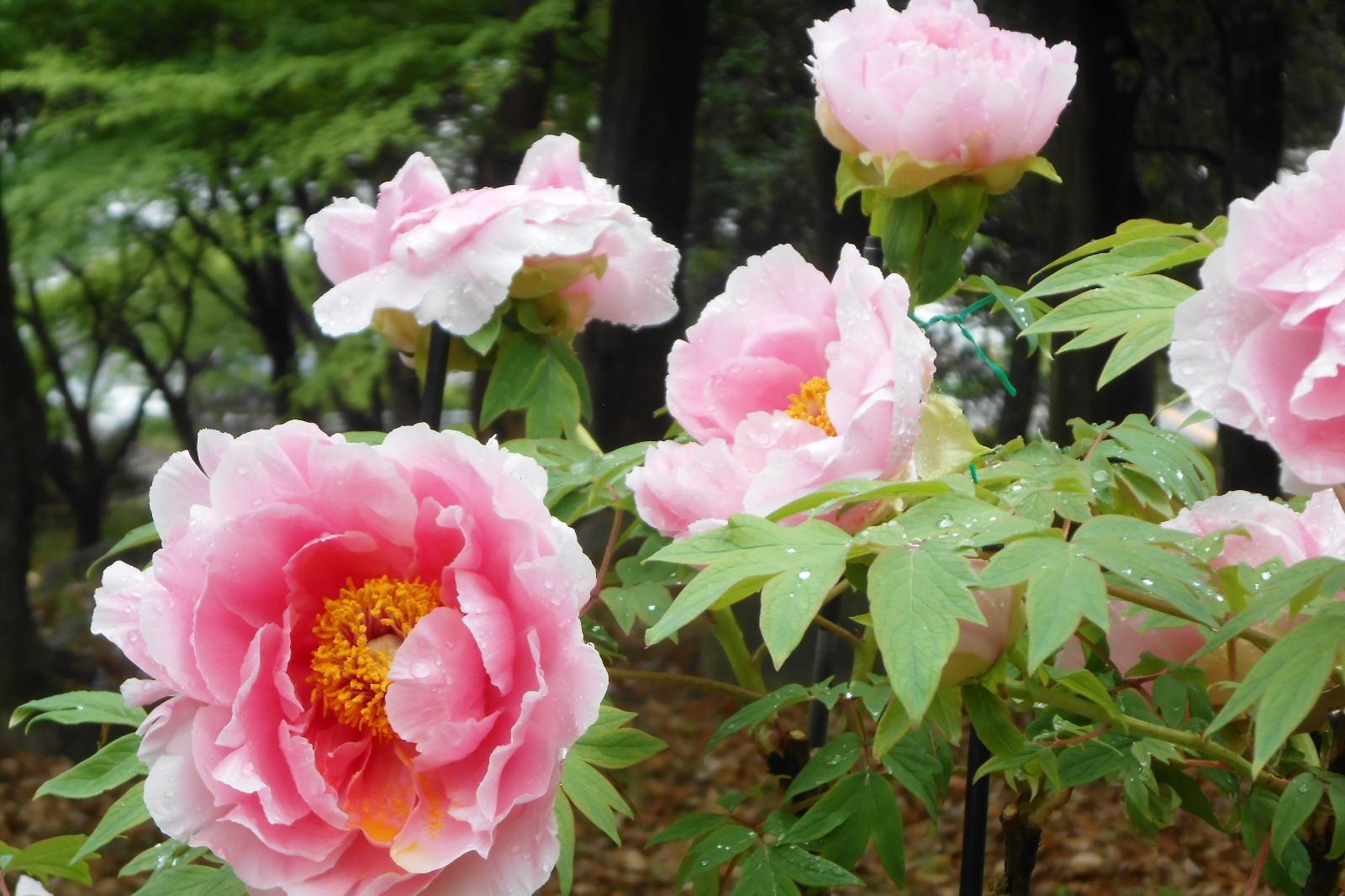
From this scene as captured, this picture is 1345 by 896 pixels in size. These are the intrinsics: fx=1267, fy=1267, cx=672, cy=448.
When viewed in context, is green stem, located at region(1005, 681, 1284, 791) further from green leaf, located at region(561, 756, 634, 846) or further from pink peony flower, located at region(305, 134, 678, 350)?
pink peony flower, located at region(305, 134, 678, 350)

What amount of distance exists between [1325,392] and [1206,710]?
356mm

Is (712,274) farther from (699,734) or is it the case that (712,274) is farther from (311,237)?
(311,237)

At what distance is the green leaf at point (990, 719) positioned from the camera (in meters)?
0.64

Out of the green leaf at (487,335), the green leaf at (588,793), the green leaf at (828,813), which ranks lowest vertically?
the green leaf at (828,813)

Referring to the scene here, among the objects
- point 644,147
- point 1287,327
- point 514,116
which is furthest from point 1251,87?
point 1287,327

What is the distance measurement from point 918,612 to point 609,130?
391 centimetres

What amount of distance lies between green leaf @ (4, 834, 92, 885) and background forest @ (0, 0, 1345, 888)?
10.1ft

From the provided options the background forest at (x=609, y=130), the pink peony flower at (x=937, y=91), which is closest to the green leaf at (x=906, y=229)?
the pink peony flower at (x=937, y=91)

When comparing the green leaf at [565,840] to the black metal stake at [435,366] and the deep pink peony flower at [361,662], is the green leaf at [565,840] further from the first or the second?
the black metal stake at [435,366]

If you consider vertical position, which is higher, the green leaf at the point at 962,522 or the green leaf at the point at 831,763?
the green leaf at the point at 962,522

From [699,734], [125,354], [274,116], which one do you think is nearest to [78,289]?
A: [125,354]

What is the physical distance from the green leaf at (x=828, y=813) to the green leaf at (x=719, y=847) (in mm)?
26

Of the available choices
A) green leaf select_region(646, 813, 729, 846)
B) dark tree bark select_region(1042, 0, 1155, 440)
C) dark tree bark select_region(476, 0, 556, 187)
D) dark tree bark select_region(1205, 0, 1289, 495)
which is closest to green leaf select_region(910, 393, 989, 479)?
green leaf select_region(646, 813, 729, 846)

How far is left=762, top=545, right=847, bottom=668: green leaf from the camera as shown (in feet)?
1.64
